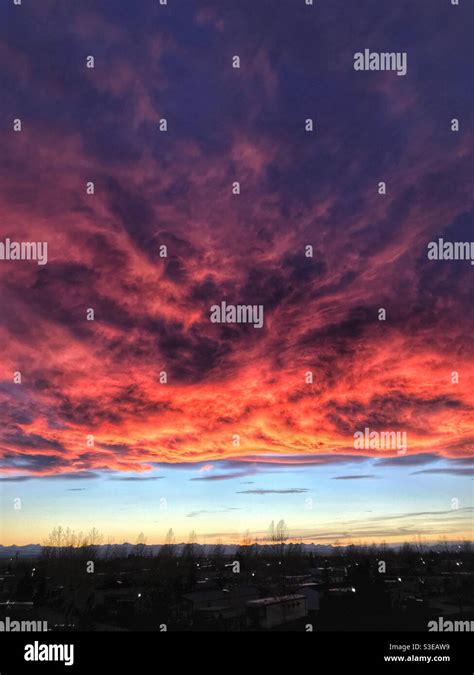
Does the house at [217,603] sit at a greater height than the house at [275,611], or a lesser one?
lesser

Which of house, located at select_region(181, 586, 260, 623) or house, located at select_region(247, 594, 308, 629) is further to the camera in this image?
house, located at select_region(181, 586, 260, 623)

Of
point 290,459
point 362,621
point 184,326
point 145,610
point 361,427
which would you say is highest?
point 184,326

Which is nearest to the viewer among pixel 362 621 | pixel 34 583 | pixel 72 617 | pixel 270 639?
pixel 270 639

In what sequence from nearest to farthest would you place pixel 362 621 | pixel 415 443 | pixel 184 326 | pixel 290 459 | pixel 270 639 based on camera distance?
pixel 270 639
pixel 184 326
pixel 415 443
pixel 290 459
pixel 362 621

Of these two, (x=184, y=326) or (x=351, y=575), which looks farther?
(x=351, y=575)

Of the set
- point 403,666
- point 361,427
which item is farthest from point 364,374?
point 403,666

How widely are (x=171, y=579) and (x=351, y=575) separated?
67.7ft

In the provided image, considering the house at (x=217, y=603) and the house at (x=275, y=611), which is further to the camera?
the house at (x=217, y=603)

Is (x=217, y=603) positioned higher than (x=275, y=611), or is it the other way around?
(x=275, y=611)

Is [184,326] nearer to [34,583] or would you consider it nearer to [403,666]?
[403,666]

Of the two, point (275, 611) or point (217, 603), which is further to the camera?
point (217, 603)

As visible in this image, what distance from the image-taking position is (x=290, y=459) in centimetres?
3391

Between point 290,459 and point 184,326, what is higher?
point 184,326

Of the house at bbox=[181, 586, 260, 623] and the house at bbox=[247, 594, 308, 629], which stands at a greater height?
the house at bbox=[247, 594, 308, 629]
